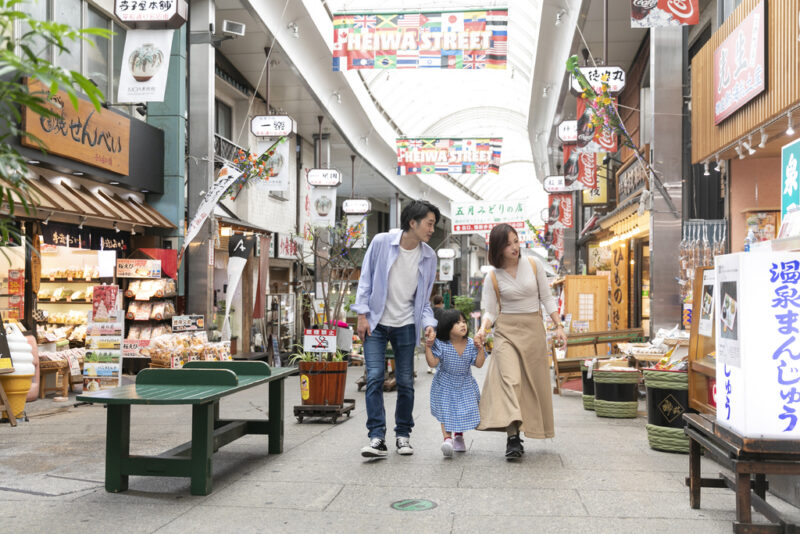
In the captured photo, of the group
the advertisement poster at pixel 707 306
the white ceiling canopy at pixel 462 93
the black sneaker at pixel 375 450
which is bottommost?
the black sneaker at pixel 375 450

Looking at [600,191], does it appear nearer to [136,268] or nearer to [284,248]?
[284,248]

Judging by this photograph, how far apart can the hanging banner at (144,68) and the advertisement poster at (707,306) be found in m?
7.85

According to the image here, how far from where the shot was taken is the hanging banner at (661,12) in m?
8.54

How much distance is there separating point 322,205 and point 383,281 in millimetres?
14850

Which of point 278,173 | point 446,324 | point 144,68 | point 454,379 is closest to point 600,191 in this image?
point 278,173

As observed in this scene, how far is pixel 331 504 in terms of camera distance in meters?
4.13

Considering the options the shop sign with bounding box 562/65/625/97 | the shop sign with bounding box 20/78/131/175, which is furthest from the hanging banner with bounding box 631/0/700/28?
the shop sign with bounding box 20/78/131/175

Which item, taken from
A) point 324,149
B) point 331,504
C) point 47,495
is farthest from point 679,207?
point 324,149

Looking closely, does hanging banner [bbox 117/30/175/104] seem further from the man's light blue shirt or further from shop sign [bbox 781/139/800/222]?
shop sign [bbox 781/139/800/222]

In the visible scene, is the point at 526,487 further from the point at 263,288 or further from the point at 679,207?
the point at 263,288

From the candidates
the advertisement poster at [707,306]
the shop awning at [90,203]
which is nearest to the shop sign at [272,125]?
the shop awning at [90,203]

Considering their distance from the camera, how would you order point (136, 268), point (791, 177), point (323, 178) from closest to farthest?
point (791, 177) < point (136, 268) < point (323, 178)

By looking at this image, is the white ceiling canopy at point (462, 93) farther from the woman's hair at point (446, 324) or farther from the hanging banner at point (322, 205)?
the woman's hair at point (446, 324)

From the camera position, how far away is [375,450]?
5.27 m
